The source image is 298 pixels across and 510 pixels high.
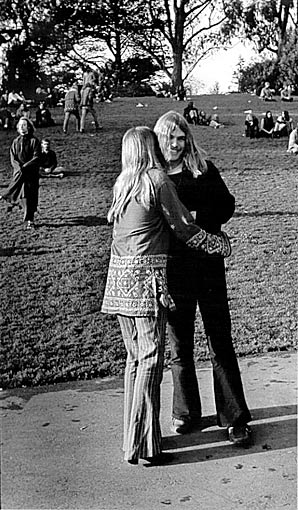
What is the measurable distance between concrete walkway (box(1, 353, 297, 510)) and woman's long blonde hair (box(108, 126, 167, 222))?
Answer: 4.87 ft

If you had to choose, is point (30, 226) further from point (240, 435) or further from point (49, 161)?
point (240, 435)

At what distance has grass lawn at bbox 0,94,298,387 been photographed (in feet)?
24.5

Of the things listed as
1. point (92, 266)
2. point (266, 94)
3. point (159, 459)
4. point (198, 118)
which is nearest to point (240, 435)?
point (159, 459)

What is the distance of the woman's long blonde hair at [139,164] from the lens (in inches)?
183

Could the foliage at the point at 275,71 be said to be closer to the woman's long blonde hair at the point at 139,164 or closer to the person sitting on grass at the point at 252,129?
the person sitting on grass at the point at 252,129

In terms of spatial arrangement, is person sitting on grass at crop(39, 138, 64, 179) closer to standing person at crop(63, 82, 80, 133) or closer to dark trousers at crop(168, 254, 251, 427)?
standing person at crop(63, 82, 80, 133)

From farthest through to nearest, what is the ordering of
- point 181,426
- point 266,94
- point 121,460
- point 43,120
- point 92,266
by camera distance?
point 266,94, point 43,120, point 92,266, point 181,426, point 121,460

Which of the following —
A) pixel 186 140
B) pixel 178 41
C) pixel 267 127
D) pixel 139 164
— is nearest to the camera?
pixel 139 164

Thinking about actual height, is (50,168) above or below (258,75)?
below

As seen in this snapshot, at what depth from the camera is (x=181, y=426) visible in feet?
17.4

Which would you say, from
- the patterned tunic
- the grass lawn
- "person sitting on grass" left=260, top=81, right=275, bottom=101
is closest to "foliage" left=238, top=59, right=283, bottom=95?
"person sitting on grass" left=260, top=81, right=275, bottom=101

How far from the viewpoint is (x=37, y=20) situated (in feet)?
162

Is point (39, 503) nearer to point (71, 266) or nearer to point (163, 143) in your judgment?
point (163, 143)

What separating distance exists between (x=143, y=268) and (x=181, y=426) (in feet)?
3.83
